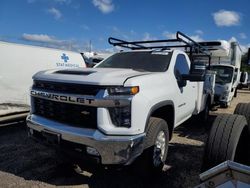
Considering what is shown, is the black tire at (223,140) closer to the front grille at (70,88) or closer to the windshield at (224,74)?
the front grille at (70,88)

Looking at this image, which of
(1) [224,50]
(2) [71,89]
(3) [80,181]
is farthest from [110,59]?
(1) [224,50]

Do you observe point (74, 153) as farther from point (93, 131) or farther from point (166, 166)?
point (166, 166)

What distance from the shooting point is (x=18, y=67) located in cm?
671

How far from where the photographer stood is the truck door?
5085mm

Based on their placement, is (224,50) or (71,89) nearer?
(71,89)

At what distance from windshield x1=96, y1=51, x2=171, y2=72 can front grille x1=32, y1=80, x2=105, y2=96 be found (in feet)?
4.79

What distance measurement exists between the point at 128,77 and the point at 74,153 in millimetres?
1171

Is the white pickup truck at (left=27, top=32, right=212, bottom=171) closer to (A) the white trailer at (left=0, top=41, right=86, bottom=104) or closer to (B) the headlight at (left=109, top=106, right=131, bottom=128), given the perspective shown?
(B) the headlight at (left=109, top=106, right=131, bottom=128)

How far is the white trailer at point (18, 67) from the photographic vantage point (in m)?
6.43

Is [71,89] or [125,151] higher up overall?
[71,89]

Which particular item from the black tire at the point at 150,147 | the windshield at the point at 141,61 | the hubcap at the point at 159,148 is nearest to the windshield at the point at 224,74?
the windshield at the point at 141,61

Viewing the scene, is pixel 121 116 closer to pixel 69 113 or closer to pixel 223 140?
pixel 69 113

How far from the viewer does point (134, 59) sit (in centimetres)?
541

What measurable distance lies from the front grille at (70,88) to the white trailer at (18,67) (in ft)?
8.65
